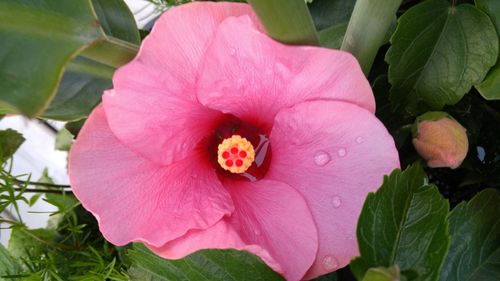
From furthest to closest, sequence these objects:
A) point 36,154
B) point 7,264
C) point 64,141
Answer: point 36,154 < point 64,141 < point 7,264

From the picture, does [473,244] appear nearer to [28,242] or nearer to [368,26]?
[368,26]

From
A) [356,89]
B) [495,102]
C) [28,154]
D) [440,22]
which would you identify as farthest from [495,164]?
[28,154]

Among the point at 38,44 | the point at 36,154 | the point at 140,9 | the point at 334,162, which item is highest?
the point at 38,44

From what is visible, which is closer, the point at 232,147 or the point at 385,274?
the point at 385,274

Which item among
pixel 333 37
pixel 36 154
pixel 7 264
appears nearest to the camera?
pixel 333 37

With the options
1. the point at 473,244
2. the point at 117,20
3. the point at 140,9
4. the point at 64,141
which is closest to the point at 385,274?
the point at 473,244

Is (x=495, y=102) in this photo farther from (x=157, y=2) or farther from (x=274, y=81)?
(x=157, y=2)

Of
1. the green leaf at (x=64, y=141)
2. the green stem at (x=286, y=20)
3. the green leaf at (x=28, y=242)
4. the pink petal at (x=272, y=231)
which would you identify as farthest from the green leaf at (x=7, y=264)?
the green stem at (x=286, y=20)

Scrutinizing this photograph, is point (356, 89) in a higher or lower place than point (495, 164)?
higher
